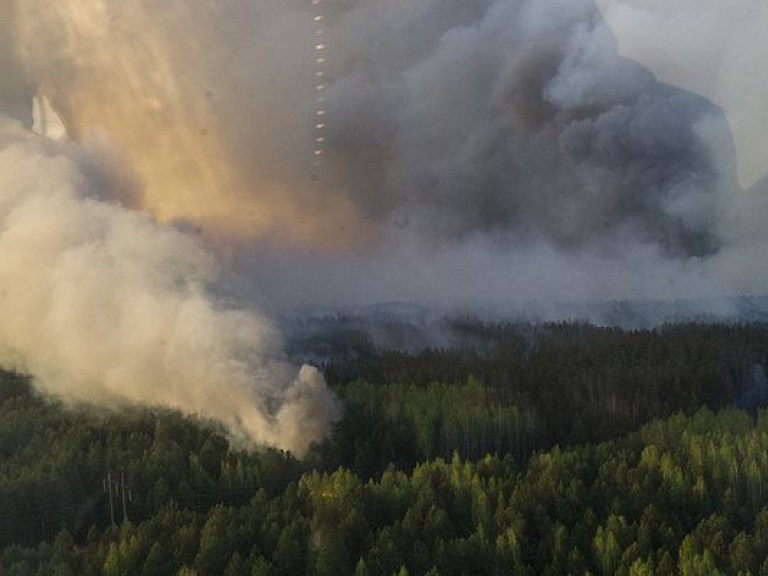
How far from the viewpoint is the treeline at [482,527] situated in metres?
58.5

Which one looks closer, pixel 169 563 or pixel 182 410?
pixel 169 563

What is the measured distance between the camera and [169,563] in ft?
193

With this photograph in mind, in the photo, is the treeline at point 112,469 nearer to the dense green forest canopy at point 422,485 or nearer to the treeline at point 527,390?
the dense green forest canopy at point 422,485

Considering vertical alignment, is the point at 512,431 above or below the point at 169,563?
above

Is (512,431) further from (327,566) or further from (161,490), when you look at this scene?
(327,566)

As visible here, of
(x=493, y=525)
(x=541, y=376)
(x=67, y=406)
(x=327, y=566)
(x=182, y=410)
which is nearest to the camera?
(x=327, y=566)

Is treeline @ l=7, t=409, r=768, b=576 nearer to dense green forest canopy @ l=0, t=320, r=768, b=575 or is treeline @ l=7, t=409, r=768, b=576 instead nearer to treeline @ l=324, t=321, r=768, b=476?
dense green forest canopy @ l=0, t=320, r=768, b=575

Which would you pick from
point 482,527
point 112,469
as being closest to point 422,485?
point 482,527

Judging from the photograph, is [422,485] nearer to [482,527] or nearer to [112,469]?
[482,527]

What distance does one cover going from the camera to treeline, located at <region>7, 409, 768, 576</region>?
58531 millimetres

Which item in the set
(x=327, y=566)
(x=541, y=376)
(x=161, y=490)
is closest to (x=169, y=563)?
(x=327, y=566)

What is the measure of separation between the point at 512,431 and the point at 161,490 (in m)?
49.7

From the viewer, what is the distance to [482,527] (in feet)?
220

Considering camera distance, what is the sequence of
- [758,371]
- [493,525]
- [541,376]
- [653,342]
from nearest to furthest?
[493,525]
[541,376]
[758,371]
[653,342]
